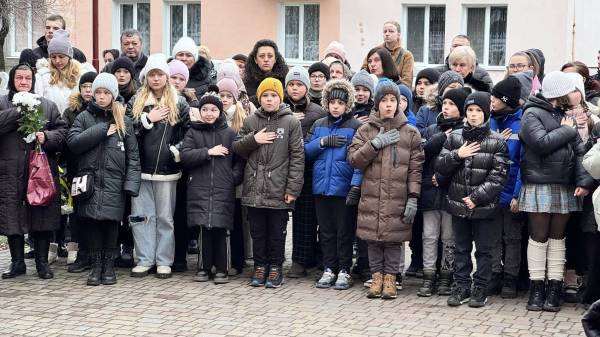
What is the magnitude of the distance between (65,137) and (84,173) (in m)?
0.48

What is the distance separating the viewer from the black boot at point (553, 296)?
8695mm

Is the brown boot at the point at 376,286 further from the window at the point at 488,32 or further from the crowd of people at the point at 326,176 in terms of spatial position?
the window at the point at 488,32

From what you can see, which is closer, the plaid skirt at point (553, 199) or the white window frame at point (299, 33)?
the plaid skirt at point (553, 199)

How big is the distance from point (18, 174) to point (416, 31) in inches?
529

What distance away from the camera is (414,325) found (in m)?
8.19

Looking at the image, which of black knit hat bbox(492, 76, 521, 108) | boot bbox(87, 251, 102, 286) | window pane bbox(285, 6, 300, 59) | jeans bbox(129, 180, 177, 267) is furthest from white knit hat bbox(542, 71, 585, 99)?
window pane bbox(285, 6, 300, 59)

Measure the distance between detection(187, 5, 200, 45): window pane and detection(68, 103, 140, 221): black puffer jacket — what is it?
15.3m

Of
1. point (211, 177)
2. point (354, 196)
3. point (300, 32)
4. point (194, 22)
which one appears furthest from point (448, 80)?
point (194, 22)

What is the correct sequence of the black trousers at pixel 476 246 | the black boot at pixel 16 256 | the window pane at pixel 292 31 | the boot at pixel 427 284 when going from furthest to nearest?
the window pane at pixel 292 31, the black boot at pixel 16 256, the boot at pixel 427 284, the black trousers at pixel 476 246

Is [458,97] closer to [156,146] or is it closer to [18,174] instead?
[156,146]

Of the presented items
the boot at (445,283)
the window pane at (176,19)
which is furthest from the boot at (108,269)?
the window pane at (176,19)

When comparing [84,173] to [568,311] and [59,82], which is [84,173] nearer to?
[59,82]

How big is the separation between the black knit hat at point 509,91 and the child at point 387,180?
0.78 meters

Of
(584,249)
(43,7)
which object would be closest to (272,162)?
(584,249)
